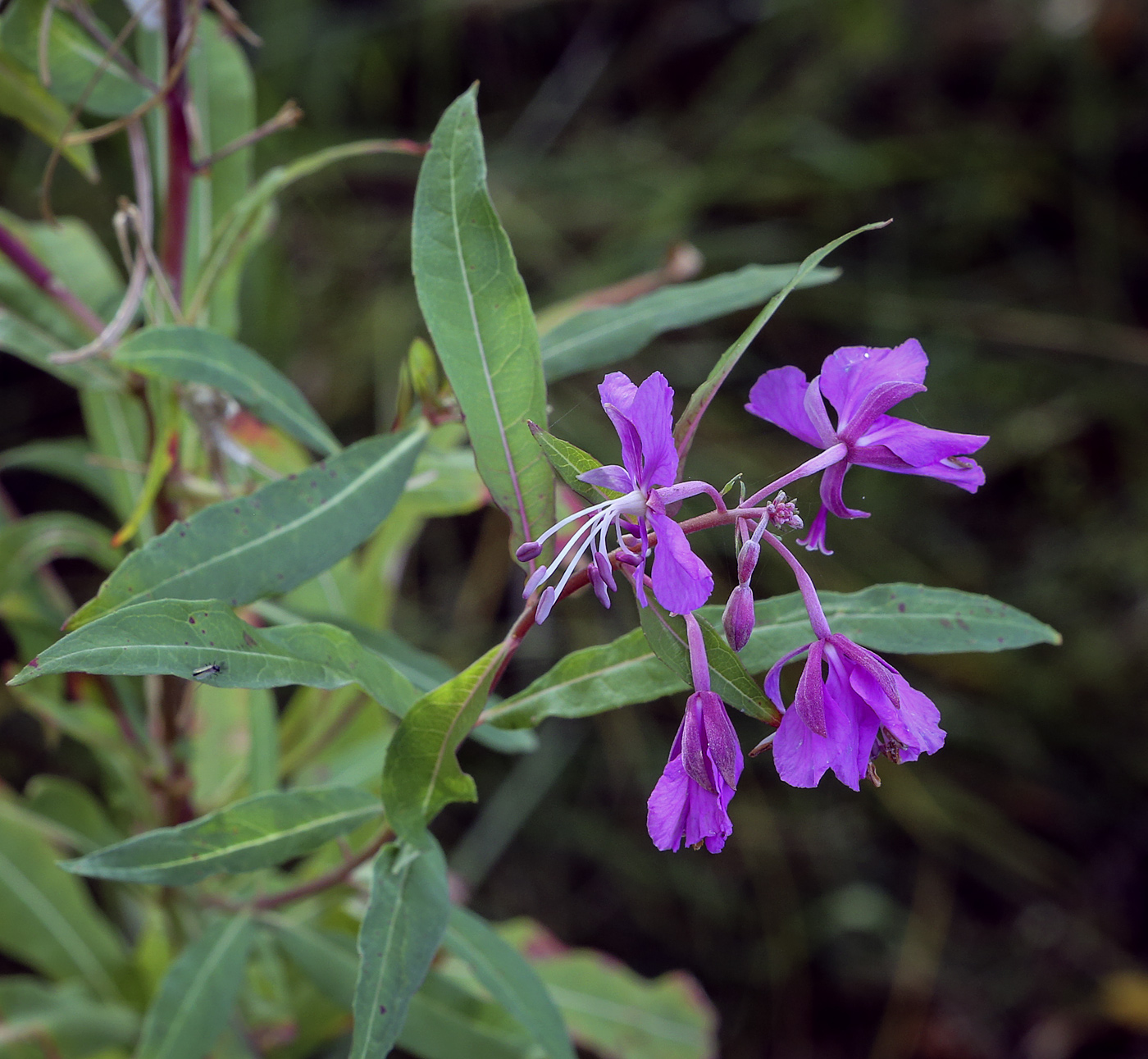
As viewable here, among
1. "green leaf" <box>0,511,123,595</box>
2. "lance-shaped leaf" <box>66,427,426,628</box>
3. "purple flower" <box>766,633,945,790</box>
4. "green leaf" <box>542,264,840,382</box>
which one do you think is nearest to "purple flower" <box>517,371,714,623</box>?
"purple flower" <box>766,633,945,790</box>

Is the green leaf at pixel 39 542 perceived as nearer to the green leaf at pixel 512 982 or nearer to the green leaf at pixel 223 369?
the green leaf at pixel 223 369

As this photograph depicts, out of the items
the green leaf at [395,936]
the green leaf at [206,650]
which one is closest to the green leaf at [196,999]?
the green leaf at [395,936]

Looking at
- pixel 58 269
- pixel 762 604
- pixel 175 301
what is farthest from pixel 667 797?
pixel 58 269

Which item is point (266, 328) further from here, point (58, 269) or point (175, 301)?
point (175, 301)

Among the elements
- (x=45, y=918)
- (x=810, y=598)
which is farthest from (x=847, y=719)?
(x=45, y=918)

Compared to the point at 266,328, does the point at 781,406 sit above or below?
above
